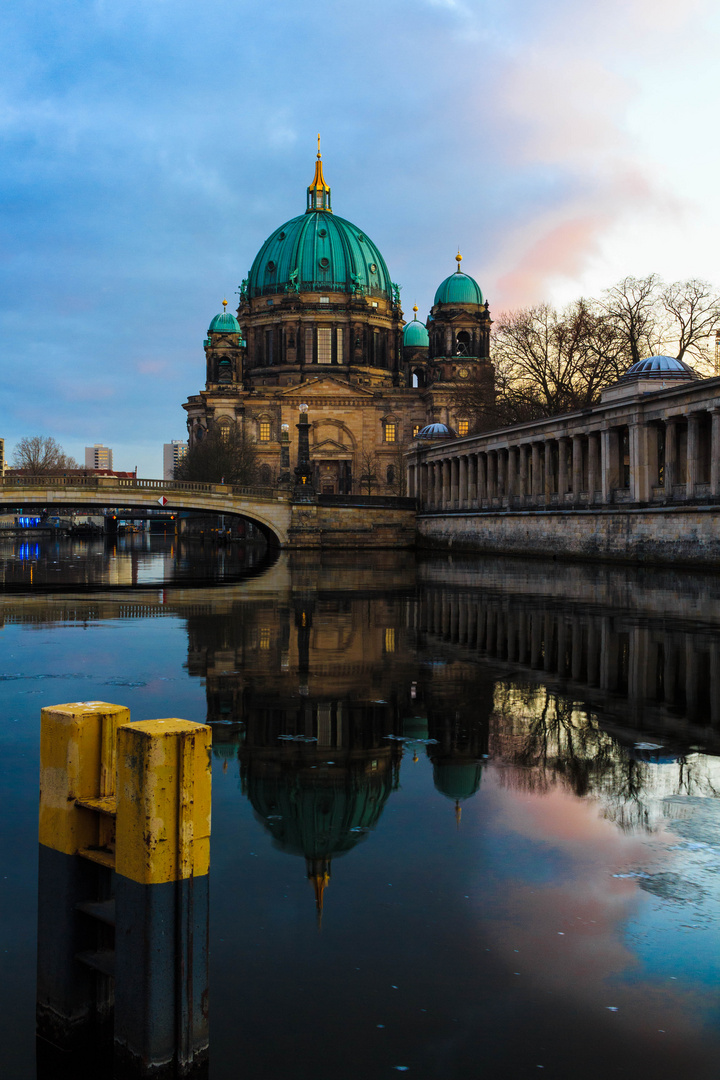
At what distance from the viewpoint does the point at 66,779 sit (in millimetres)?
4395

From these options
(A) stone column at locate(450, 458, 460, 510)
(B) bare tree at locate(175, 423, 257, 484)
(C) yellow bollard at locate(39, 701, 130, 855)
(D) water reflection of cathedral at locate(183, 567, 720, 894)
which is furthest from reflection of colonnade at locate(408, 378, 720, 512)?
(C) yellow bollard at locate(39, 701, 130, 855)

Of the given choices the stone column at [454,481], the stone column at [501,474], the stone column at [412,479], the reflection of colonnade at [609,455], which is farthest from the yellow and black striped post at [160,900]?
the stone column at [412,479]

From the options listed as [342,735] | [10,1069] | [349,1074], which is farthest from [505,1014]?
[342,735]

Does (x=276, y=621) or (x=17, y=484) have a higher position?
(x=17, y=484)

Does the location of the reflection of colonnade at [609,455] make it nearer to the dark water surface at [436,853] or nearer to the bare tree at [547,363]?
the bare tree at [547,363]

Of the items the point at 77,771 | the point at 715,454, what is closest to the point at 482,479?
the point at 715,454

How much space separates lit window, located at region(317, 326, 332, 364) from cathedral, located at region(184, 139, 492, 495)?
0.12 meters

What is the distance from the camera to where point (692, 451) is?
3700 cm

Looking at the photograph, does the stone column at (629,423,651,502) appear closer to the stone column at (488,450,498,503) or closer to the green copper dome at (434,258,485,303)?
the stone column at (488,450,498,503)

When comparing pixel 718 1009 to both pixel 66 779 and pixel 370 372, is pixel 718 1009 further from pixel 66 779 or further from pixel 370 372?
pixel 370 372

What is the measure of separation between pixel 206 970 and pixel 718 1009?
7.55ft

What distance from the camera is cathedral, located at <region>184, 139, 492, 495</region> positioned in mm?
112500

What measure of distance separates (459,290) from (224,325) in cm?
3392

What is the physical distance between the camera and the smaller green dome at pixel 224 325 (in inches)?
5113
